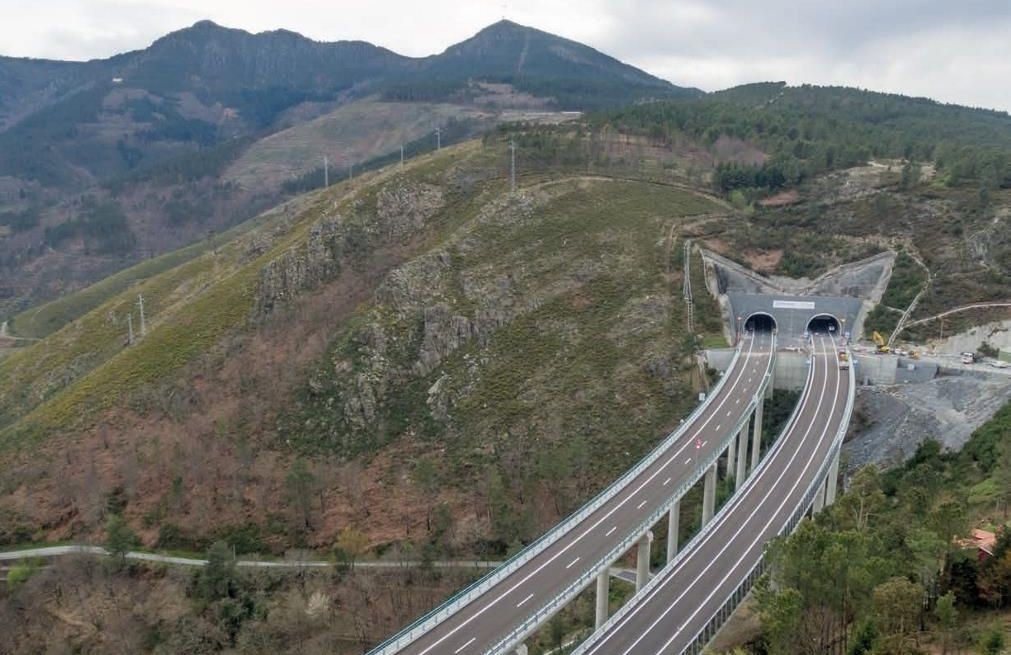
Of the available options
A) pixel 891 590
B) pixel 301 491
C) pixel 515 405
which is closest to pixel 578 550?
pixel 891 590

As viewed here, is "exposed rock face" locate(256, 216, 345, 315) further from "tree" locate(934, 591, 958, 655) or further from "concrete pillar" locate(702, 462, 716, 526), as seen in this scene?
"tree" locate(934, 591, 958, 655)

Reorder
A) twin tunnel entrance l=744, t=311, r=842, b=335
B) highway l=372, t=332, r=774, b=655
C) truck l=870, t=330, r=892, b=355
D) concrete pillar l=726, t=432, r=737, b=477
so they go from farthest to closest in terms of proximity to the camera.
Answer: twin tunnel entrance l=744, t=311, r=842, b=335 < truck l=870, t=330, r=892, b=355 < concrete pillar l=726, t=432, r=737, b=477 < highway l=372, t=332, r=774, b=655

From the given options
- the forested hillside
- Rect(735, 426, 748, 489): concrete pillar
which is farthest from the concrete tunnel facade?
the forested hillside

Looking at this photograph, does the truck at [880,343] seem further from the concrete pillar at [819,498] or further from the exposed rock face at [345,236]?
the exposed rock face at [345,236]

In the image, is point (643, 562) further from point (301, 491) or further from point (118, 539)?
point (118, 539)

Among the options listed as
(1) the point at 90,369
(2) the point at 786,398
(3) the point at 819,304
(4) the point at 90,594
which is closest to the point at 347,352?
(4) the point at 90,594

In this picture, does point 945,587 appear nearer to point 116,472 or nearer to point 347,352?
point 347,352
